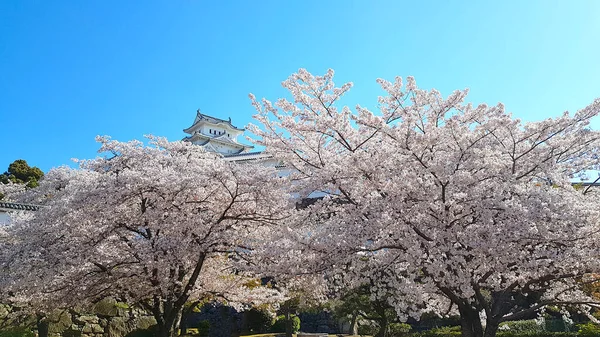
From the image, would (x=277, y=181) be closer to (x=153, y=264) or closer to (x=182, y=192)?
(x=182, y=192)

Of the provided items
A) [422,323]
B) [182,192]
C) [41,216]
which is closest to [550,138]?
[182,192]

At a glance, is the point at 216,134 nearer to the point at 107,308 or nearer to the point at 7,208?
the point at 7,208

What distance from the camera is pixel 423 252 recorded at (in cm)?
590

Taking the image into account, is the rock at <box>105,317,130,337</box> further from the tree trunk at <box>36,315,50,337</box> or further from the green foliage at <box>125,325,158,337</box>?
the tree trunk at <box>36,315,50,337</box>

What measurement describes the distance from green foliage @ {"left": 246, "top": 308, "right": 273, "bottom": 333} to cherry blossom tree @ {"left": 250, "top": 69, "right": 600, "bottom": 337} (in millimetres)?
11035

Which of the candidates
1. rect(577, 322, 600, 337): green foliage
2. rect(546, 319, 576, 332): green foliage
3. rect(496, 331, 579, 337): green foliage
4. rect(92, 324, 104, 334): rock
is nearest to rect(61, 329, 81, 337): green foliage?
rect(92, 324, 104, 334): rock

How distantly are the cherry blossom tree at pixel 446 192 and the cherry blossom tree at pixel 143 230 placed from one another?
116cm

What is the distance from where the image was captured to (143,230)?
8680 millimetres

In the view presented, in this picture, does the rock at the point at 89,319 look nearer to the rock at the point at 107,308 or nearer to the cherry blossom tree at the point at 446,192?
the rock at the point at 107,308

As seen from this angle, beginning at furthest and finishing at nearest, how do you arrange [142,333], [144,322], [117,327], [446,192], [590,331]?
[144,322], [142,333], [117,327], [590,331], [446,192]

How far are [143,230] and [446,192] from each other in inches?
233

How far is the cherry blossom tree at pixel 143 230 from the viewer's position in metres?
7.25

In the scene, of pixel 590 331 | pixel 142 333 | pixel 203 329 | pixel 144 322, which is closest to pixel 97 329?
pixel 142 333

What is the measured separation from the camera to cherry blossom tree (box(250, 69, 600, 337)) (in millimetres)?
5707
